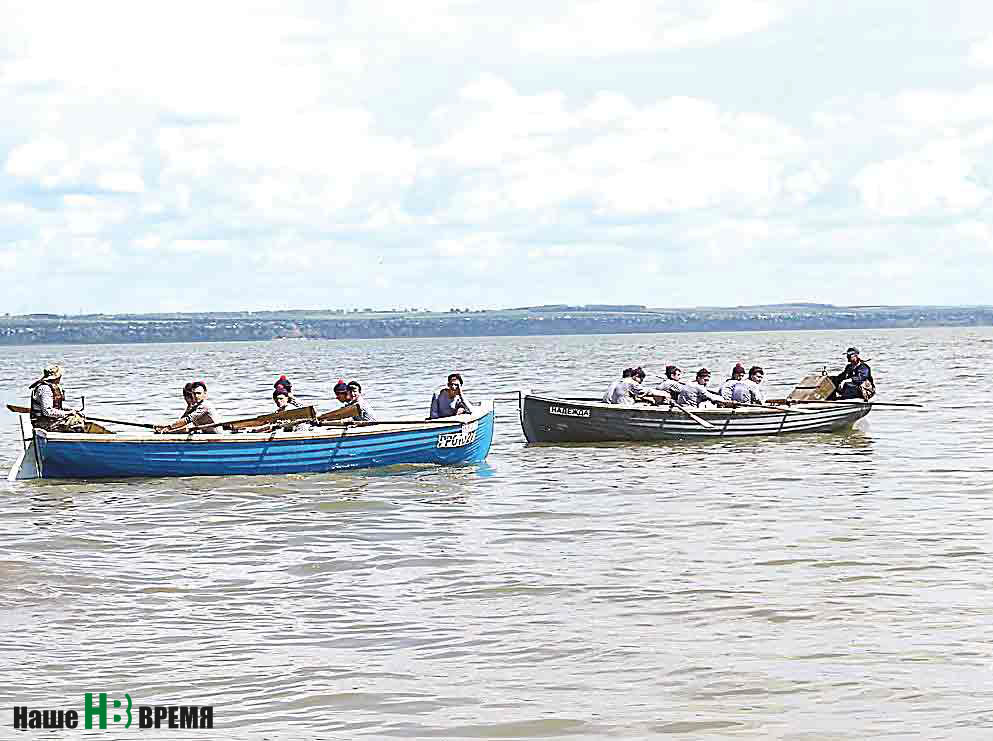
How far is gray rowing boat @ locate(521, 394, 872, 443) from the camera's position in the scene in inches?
1185

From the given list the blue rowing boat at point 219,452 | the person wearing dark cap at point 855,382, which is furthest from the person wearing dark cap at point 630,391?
the blue rowing boat at point 219,452

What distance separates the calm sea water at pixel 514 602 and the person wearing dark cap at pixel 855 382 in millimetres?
8244

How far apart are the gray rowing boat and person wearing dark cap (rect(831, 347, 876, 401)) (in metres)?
2.47

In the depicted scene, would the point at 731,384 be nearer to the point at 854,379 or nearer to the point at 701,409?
the point at 701,409

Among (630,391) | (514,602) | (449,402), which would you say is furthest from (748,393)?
(514,602)

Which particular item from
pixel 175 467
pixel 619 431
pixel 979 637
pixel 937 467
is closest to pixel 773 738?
pixel 979 637

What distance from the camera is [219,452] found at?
23.6 m

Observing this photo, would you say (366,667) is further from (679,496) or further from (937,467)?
(937,467)

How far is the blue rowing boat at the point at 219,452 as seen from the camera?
23344 millimetres

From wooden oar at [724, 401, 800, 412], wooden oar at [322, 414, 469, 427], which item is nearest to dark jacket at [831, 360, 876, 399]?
wooden oar at [724, 401, 800, 412]

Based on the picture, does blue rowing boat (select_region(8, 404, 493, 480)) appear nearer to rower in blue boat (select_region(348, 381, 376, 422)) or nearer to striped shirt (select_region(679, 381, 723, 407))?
rower in blue boat (select_region(348, 381, 376, 422))

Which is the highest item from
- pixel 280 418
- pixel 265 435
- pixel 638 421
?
pixel 280 418

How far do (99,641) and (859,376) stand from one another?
25.1 metres

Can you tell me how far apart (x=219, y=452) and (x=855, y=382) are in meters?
16.9
